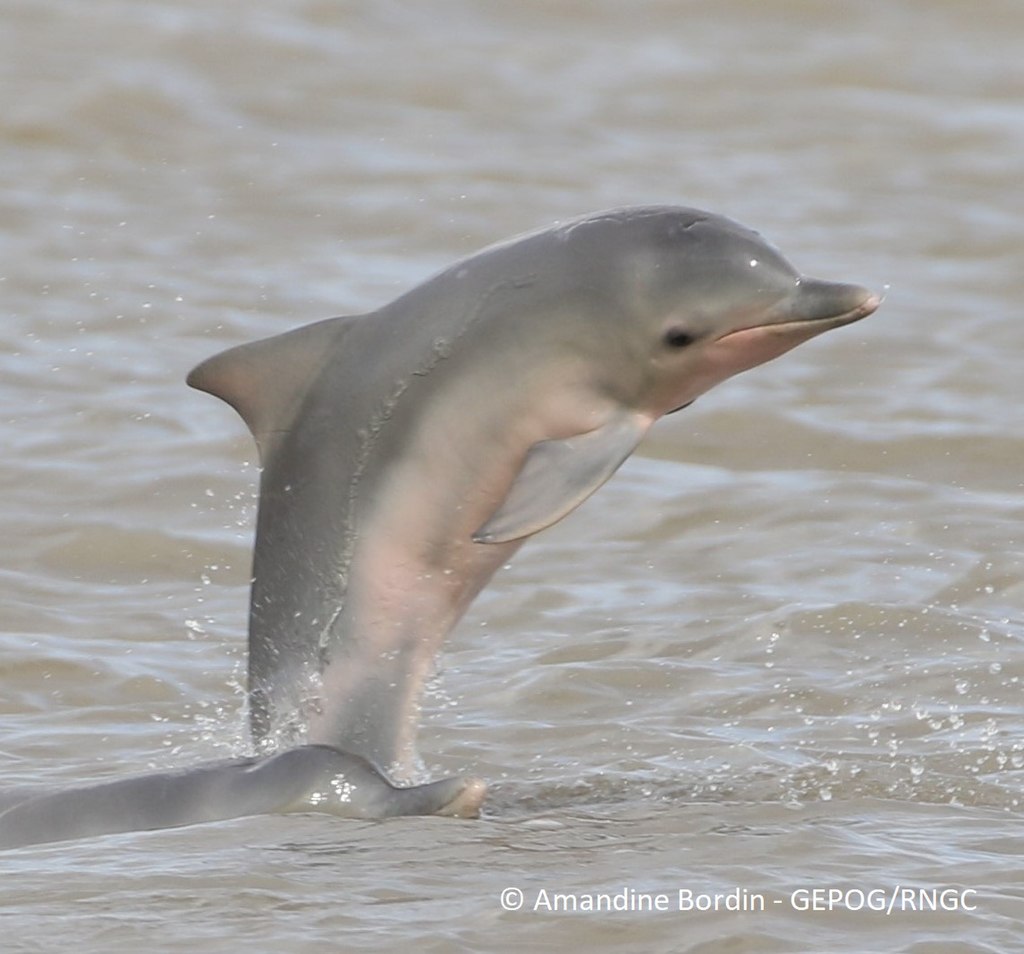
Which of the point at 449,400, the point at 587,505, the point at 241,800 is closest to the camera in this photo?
the point at 241,800

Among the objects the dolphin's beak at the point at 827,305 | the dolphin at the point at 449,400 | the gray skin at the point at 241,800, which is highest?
the dolphin's beak at the point at 827,305

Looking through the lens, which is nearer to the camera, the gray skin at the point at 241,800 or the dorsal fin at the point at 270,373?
the gray skin at the point at 241,800

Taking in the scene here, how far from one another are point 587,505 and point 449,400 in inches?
154

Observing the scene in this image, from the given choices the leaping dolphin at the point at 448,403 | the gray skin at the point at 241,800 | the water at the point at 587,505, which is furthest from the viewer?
the leaping dolphin at the point at 448,403

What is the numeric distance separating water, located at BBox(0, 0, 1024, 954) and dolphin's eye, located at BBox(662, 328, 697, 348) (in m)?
1.16

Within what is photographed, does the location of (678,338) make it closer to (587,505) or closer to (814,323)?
(814,323)

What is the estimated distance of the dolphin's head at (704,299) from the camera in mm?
6145

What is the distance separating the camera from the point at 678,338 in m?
6.16

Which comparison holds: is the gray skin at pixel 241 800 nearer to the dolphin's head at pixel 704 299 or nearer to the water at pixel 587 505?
the water at pixel 587 505

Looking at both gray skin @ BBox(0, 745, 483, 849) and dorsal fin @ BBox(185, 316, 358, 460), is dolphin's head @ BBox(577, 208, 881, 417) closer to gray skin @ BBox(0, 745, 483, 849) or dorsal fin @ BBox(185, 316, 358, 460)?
dorsal fin @ BBox(185, 316, 358, 460)

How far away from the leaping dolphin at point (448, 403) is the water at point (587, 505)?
57cm

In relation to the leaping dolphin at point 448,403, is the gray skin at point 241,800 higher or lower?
lower

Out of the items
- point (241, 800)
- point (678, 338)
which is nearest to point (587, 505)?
point (678, 338)

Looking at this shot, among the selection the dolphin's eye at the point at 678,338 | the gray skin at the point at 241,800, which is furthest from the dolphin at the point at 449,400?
the gray skin at the point at 241,800
